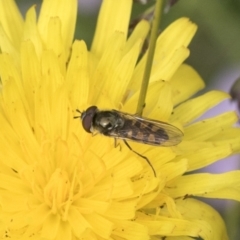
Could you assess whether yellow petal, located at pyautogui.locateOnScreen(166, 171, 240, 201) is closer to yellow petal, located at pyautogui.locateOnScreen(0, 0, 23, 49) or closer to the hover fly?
the hover fly

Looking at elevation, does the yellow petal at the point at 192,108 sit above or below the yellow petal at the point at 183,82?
below

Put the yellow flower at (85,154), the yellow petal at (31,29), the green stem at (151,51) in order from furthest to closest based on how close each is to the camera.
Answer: the yellow petal at (31,29)
the yellow flower at (85,154)
the green stem at (151,51)

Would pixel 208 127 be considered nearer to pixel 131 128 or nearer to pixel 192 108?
pixel 192 108

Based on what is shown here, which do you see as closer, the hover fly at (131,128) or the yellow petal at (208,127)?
the hover fly at (131,128)

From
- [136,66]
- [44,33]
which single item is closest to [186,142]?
[136,66]

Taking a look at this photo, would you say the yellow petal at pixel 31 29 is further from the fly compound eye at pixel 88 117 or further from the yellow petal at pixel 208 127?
the yellow petal at pixel 208 127

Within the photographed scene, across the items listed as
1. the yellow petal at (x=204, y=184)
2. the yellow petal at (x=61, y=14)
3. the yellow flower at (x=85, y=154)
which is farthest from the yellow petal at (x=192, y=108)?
the yellow petal at (x=61, y=14)

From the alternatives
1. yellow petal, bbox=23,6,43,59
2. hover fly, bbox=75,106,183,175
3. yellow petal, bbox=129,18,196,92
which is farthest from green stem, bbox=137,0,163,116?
yellow petal, bbox=23,6,43,59
